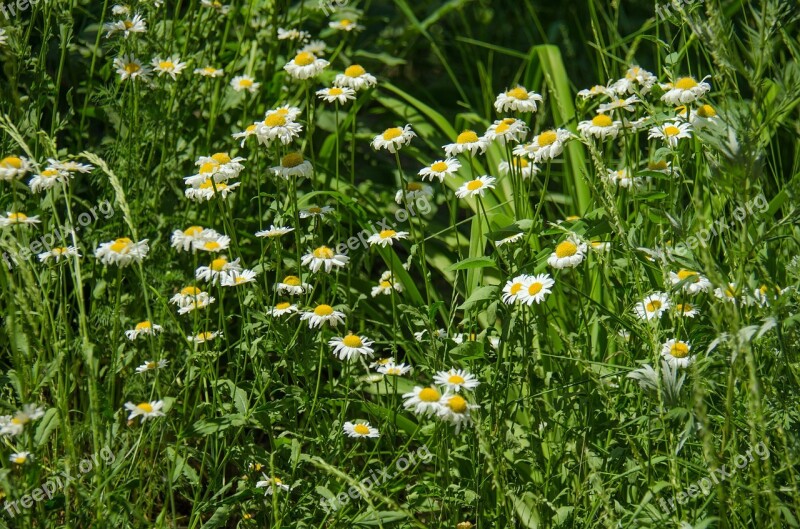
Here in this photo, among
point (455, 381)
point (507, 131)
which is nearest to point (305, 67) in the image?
point (507, 131)

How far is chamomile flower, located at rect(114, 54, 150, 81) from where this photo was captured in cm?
214

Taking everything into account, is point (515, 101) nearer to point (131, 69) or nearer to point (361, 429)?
point (361, 429)

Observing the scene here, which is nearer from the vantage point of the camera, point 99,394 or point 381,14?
point 99,394

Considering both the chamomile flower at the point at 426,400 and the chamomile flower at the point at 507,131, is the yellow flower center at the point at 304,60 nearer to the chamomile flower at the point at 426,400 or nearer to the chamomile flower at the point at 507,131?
the chamomile flower at the point at 507,131

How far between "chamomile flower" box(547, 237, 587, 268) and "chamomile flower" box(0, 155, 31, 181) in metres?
0.97

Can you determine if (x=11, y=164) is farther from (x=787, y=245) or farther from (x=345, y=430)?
(x=787, y=245)

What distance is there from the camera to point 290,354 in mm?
1832

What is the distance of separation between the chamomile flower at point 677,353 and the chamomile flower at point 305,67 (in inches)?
38.0

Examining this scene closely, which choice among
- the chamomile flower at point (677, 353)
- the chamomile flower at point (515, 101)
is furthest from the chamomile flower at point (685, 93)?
the chamomile flower at point (677, 353)

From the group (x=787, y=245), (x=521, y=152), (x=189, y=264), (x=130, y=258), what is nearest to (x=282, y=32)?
(x=189, y=264)

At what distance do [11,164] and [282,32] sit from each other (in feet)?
3.97

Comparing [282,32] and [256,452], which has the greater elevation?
[282,32]

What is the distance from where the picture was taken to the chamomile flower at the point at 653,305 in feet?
5.63

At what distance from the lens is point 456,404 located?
1.45 meters
